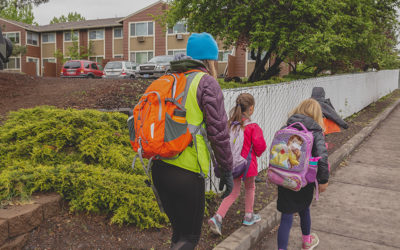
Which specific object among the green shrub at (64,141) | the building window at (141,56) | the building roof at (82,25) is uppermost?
the building roof at (82,25)

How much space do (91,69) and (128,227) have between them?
24.5 metres

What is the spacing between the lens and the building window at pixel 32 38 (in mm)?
43719

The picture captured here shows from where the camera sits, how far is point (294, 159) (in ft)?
10.5

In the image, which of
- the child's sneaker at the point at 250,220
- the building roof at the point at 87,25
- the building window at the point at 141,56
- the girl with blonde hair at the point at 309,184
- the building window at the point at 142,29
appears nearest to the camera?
the girl with blonde hair at the point at 309,184

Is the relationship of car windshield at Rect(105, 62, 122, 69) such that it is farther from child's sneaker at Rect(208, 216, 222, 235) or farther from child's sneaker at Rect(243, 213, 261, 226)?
child's sneaker at Rect(208, 216, 222, 235)

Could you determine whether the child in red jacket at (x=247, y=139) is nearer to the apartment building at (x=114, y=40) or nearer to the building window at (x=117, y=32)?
the apartment building at (x=114, y=40)

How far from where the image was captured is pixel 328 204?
5117mm

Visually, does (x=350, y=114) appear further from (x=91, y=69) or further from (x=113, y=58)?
(x=113, y=58)

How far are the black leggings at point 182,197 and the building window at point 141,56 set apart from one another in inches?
1422

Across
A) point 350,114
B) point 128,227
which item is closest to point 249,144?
point 128,227

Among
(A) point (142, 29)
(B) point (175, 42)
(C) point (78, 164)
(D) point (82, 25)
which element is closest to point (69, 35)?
(D) point (82, 25)

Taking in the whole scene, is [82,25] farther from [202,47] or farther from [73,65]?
[202,47]

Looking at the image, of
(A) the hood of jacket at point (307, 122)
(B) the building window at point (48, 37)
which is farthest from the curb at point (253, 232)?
(B) the building window at point (48, 37)

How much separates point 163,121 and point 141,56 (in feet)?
122
